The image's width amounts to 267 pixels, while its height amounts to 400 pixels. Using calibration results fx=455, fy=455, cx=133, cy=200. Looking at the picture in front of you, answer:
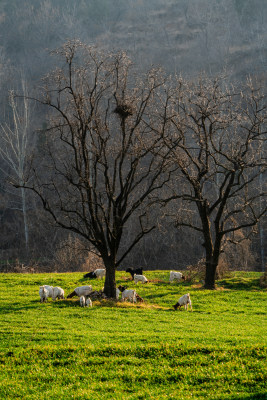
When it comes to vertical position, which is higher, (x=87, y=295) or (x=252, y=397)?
(x=87, y=295)

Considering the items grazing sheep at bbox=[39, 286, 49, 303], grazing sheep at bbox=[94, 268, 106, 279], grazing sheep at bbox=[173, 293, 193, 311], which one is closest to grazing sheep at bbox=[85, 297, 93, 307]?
grazing sheep at bbox=[39, 286, 49, 303]

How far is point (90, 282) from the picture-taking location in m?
26.7

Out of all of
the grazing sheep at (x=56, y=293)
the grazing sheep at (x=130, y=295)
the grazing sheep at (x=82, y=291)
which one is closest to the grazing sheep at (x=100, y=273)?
the grazing sheep at (x=82, y=291)

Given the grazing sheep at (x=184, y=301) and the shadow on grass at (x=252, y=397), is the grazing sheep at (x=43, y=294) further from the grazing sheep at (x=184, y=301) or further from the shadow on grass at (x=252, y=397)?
the shadow on grass at (x=252, y=397)

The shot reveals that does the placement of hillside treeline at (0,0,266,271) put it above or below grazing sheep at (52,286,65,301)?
above

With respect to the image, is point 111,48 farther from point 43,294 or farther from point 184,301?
point 184,301

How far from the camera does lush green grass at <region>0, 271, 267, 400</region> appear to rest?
9992mm

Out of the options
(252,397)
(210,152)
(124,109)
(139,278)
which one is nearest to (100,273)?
(139,278)

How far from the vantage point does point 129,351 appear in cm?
1234

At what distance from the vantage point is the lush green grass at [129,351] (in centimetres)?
999

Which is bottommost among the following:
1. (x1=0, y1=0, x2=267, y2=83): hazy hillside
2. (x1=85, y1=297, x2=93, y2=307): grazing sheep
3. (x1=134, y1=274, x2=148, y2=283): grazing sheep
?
(x1=85, y1=297, x2=93, y2=307): grazing sheep

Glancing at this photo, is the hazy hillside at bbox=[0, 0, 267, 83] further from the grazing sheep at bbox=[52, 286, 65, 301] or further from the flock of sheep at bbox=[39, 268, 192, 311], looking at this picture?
the grazing sheep at bbox=[52, 286, 65, 301]

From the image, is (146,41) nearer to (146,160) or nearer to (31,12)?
(31,12)

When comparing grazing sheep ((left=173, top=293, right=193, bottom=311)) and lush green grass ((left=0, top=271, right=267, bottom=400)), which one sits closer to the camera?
lush green grass ((left=0, top=271, right=267, bottom=400))
